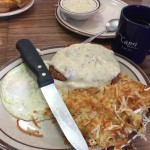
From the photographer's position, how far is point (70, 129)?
0.74m

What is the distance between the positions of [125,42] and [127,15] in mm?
117

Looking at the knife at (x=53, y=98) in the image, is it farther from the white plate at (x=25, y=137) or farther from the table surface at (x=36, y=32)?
the table surface at (x=36, y=32)

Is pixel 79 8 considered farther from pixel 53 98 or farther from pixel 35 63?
pixel 53 98

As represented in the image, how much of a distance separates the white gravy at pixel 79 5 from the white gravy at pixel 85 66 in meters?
0.34

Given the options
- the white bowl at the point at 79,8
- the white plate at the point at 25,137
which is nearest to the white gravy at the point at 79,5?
the white bowl at the point at 79,8

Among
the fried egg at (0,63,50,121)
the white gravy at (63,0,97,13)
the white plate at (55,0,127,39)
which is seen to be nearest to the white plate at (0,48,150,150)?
the fried egg at (0,63,50,121)

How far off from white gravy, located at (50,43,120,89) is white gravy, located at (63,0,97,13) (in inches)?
13.6

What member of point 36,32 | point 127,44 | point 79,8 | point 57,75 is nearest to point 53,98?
point 57,75

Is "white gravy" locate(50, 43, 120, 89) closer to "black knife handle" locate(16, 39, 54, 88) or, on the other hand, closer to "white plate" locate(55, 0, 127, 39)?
"black knife handle" locate(16, 39, 54, 88)

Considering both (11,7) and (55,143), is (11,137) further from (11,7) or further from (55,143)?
(11,7)

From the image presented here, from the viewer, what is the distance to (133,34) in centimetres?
98

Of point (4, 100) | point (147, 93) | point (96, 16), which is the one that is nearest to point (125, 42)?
point (147, 93)

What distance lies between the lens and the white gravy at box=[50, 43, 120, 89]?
89 cm

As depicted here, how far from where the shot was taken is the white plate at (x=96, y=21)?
3.97 ft
